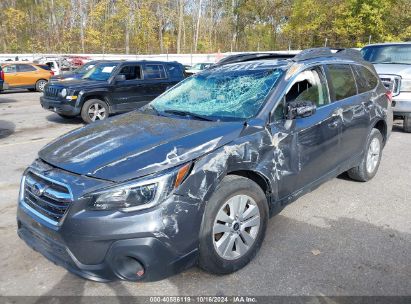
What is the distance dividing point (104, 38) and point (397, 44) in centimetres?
4285

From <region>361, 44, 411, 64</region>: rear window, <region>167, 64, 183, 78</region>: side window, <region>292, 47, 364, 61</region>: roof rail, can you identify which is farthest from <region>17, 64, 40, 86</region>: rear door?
<region>292, 47, 364, 61</region>: roof rail

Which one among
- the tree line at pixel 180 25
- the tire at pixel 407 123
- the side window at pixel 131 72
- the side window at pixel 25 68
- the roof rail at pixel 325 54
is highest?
the tree line at pixel 180 25

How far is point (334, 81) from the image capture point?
4289 millimetres

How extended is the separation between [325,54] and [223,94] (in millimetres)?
1428

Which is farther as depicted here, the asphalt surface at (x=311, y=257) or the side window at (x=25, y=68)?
the side window at (x=25, y=68)

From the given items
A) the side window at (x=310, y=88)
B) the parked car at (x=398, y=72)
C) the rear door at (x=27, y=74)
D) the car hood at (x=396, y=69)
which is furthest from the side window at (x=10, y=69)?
the side window at (x=310, y=88)

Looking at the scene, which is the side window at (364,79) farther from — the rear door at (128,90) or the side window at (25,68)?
the side window at (25,68)

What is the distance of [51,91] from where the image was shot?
33.6ft

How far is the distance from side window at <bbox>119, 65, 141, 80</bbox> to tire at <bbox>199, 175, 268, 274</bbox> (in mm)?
8137

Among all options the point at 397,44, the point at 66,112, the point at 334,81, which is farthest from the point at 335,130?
the point at 66,112

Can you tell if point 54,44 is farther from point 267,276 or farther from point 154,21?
point 267,276

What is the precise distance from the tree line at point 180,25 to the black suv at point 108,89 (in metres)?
28.1

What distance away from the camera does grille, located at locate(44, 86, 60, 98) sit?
1006 centimetres

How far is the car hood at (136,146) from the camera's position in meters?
2.71
